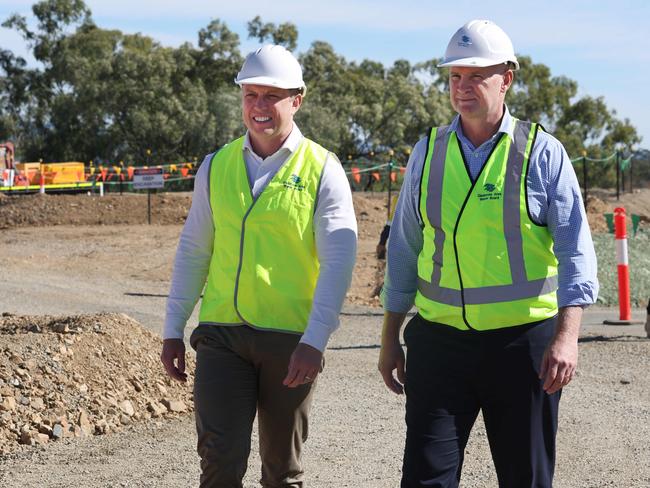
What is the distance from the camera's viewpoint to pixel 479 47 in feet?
12.7

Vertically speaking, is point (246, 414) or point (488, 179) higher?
point (488, 179)

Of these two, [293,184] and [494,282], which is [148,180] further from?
[494,282]

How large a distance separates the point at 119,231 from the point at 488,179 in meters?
25.5

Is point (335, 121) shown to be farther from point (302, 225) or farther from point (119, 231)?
point (302, 225)

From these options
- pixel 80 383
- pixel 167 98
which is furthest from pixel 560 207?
pixel 167 98

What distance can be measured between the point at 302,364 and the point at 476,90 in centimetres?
110

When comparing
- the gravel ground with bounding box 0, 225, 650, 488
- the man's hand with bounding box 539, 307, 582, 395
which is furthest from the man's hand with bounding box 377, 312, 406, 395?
the gravel ground with bounding box 0, 225, 650, 488

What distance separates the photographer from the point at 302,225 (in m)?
4.19

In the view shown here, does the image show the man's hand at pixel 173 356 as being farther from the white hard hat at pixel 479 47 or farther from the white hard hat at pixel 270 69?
the white hard hat at pixel 479 47

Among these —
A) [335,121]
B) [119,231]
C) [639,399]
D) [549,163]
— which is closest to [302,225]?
[549,163]

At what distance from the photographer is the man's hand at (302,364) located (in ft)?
13.3

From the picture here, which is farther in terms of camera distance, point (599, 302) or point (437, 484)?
point (599, 302)

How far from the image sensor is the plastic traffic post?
1225 centimetres

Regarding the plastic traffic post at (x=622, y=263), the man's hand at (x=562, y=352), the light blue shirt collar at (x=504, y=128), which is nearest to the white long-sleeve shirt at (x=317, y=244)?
the light blue shirt collar at (x=504, y=128)
